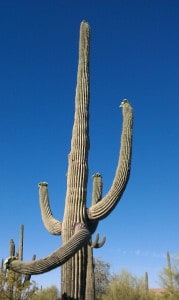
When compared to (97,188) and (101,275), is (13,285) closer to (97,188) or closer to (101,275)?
(97,188)

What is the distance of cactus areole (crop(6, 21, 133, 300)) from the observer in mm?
6906

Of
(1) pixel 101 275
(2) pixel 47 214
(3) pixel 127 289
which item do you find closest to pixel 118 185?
(2) pixel 47 214

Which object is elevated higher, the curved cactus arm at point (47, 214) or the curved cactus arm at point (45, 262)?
the curved cactus arm at point (47, 214)

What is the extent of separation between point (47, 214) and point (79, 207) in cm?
129

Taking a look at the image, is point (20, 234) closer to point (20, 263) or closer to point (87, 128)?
point (87, 128)

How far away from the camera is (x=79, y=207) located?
8.13 m

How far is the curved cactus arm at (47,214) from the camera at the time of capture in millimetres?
8570

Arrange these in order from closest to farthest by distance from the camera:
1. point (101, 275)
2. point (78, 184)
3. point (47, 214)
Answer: point (78, 184) → point (47, 214) → point (101, 275)

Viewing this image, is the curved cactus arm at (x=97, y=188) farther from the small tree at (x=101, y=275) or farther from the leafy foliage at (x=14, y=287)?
the small tree at (x=101, y=275)

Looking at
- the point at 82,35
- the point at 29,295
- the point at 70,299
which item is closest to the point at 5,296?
the point at 29,295

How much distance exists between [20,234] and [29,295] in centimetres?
463

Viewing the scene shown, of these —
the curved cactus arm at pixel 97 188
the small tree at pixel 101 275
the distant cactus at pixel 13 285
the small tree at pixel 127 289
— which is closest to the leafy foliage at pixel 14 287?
the distant cactus at pixel 13 285

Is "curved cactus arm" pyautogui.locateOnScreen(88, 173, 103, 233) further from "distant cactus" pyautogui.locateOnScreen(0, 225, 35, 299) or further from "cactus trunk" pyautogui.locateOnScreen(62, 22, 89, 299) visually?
"distant cactus" pyautogui.locateOnScreen(0, 225, 35, 299)

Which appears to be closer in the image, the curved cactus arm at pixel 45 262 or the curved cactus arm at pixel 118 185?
the curved cactus arm at pixel 45 262
